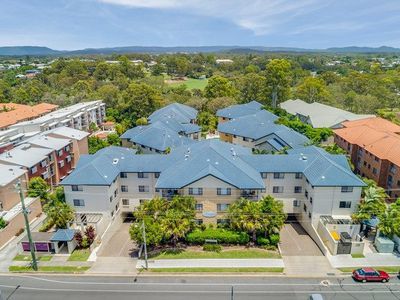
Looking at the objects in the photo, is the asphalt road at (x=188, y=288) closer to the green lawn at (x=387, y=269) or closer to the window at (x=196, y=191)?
the green lawn at (x=387, y=269)

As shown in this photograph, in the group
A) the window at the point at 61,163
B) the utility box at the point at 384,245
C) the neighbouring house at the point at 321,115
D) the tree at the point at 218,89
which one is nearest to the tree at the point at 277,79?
the neighbouring house at the point at 321,115

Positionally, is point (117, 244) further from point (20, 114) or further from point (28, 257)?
point (20, 114)

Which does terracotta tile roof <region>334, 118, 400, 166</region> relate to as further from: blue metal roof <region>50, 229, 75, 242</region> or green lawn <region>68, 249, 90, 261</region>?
blue metal roof <region>50, 229, 75, 242</region>

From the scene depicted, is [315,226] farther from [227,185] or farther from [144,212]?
[144,212]

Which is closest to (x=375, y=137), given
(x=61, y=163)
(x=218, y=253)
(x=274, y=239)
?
(x=274, y=239)

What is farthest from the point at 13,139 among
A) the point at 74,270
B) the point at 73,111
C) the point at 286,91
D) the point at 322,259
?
the point at 286,91

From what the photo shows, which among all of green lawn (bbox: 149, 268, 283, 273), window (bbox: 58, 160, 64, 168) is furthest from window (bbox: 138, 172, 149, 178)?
window (bbox: 58, 160, 64, 168)
